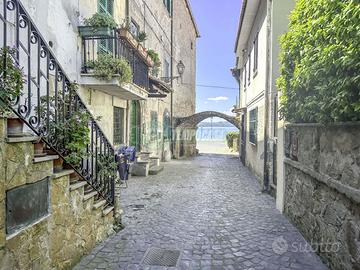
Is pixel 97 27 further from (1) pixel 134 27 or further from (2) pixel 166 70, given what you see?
(2) pixel 166 70

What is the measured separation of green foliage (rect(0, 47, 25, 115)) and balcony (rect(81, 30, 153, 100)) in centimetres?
459

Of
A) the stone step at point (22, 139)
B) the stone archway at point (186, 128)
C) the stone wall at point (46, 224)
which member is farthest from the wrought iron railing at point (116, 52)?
the stone archway at point (186, 128)

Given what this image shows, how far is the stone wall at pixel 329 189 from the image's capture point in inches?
123

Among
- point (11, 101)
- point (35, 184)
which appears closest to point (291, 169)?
point (35, 184)

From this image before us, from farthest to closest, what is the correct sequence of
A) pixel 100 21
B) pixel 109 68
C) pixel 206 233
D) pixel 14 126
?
pixel 109 68
pixel 100 21
pixel 206 233
pixel 14 126

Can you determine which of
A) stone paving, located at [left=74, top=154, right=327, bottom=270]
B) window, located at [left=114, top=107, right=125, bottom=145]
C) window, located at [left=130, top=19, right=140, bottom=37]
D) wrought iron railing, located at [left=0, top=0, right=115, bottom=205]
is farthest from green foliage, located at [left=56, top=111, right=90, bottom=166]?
window, located at [left=130, top=19, right=140, bottom=37]

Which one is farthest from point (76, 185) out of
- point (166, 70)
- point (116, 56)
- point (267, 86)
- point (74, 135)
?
point (166, 70)

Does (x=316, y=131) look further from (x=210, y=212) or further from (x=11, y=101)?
(x=11, y=101)

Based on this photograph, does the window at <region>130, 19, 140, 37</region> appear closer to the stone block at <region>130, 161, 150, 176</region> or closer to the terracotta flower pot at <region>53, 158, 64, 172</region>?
the stone block at <region>130, 161, 150, 176</region>

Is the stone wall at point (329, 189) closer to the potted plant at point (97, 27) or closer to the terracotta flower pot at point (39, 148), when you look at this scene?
the terracotta flower pot at point (39, 148)

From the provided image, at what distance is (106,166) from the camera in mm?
4809

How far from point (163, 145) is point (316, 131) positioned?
12.6 metres

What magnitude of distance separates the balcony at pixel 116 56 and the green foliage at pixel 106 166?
2.92 m

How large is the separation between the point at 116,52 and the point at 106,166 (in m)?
3.89
